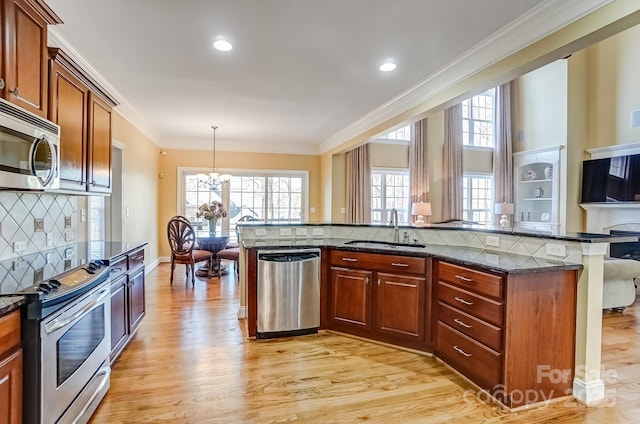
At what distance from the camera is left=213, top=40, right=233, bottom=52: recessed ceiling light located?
2863mm

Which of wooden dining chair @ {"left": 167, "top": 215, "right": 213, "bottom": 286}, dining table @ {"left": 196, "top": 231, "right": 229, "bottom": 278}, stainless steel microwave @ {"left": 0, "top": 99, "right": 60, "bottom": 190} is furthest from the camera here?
dining table @ {"left": 196, "top": 231, "right": 229, "bottom": 278}

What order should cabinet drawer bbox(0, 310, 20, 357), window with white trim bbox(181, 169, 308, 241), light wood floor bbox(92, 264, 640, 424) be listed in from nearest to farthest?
cabinet drawer bbox(0, 310, 20, 357), light wood floor bbox(92, 264, 640, 424), window with white trim bbox(181, 169, 308, 241)

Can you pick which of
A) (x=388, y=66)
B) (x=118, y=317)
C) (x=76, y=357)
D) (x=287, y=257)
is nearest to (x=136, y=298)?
(x=118, y=317)

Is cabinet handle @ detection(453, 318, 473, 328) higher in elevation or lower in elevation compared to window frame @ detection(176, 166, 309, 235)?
lower

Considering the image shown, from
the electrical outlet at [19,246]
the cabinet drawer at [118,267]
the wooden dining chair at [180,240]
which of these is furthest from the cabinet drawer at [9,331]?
the wooden dining chair at [180,240]

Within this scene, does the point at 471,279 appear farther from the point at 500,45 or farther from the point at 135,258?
the point at 135,258

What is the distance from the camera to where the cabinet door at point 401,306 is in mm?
2838

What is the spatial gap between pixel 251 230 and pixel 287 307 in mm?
969

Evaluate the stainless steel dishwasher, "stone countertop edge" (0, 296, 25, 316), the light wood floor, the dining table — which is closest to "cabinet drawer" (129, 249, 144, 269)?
the light wood floor

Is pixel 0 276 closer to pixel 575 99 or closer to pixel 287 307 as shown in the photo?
pixel 287 307

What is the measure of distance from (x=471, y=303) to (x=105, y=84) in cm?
435

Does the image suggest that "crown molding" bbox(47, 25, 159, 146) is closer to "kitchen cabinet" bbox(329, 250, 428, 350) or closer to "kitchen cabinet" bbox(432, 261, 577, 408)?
"kitchen cabinet" bbox(329, 250, 428, 350)

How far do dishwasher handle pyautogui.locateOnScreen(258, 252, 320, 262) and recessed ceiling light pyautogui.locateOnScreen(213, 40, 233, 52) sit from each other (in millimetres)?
1881

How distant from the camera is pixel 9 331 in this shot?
1.33m
